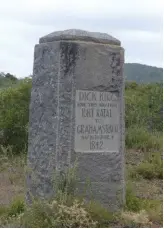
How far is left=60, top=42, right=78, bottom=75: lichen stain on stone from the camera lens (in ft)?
23.8

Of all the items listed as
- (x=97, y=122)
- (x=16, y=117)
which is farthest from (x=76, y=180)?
(x=16, y=117)

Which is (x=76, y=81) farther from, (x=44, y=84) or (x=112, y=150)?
(x=112, y=150)

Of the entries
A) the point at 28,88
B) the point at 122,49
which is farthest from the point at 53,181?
the point at 28,88

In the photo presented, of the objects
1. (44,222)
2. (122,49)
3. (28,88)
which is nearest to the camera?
(44,222)

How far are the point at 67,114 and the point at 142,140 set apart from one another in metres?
6.44

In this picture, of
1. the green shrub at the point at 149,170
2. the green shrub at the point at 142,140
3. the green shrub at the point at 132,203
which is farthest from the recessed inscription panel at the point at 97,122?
the green shrub at the point at 142,140

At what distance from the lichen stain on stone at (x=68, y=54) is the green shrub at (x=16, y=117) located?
592 cm

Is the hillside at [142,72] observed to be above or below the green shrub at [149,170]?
above

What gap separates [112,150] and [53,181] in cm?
85

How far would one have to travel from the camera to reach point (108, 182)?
7547 millimetres

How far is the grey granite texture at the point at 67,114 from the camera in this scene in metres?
7.25

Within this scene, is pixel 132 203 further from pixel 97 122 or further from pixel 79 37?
pixel 79 37

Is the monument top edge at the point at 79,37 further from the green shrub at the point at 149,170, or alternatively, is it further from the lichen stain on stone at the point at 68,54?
the green shrub at the point at 149,170

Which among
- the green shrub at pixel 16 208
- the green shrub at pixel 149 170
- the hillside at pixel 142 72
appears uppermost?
the hillside at pixel 142 72
